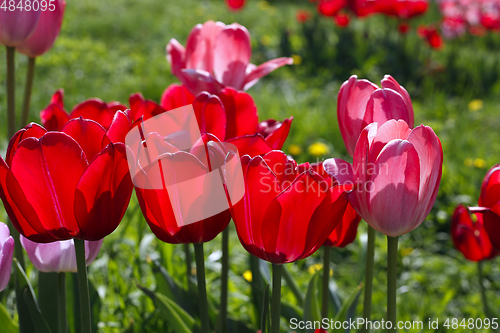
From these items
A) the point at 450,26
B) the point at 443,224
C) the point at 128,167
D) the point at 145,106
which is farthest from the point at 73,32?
the point at 128,167

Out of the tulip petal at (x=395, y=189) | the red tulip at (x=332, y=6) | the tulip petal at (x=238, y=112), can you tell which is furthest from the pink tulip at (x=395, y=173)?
the red tulip at (x=332, y=6)

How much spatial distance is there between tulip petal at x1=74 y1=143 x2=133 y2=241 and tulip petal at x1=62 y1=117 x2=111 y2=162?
52 mm

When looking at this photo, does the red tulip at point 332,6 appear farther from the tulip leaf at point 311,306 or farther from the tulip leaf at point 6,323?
the tulip leaf at point 6,323

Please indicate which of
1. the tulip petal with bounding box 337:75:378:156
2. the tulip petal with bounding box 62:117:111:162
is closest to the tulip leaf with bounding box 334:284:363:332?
the tulip petal with bounding box 337:75:378:156

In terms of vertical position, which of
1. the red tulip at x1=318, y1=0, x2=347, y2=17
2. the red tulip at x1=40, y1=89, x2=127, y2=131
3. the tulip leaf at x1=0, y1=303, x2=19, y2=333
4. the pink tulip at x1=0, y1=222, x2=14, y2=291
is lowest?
the tulip leaf at x1=0, y1=303, x2=19, y2=333

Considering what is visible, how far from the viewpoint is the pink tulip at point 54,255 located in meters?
0.72

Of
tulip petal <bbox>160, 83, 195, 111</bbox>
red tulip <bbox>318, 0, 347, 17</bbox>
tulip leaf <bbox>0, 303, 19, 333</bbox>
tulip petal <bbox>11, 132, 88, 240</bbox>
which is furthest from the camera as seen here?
red tulip <bbox>318, 0, 347, 17</bbox>

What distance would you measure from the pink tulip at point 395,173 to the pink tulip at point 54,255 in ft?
1.33

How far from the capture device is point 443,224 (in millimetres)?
2283

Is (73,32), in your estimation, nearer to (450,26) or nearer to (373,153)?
(450,26)

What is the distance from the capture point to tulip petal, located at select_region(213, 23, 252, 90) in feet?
3.06

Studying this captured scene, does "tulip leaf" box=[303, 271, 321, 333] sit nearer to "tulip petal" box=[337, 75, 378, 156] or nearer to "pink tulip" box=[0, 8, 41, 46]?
"tulip petal" box=[337, 75, 378, 156]

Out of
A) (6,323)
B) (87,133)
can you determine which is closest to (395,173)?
(87,133)

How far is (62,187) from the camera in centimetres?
54
